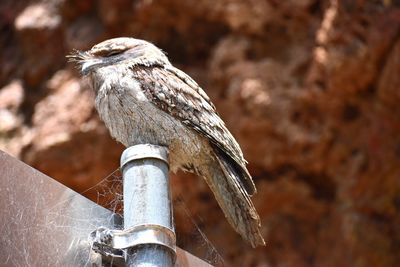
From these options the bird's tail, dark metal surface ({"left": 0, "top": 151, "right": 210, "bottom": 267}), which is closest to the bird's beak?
the bird's tail

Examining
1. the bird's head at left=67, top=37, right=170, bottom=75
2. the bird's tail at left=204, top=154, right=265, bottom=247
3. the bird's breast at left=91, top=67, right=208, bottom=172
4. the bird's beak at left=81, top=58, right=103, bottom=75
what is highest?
the bird's head at left=67, top=37, right=170, bottom=75

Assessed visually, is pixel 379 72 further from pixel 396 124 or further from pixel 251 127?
pixel 251 127

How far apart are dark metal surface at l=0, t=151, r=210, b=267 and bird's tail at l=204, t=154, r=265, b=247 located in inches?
44.8

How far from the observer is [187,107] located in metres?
3.19

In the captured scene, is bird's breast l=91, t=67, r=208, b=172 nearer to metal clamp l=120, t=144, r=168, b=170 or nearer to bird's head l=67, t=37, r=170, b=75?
bird's head l=67, t=37, r=170, b=75

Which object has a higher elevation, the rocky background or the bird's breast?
the rocky background

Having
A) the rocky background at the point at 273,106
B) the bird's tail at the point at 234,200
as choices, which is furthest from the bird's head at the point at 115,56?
the rocky background at the point at 273,106

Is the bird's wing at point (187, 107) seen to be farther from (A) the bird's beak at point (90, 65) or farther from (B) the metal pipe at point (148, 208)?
(B) the metal pipe at point (148, 208)

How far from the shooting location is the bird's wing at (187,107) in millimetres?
3115

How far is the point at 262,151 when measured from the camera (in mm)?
6387

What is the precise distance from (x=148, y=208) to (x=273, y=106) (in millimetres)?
4440

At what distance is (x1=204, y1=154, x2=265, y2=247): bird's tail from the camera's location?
2.90 meters

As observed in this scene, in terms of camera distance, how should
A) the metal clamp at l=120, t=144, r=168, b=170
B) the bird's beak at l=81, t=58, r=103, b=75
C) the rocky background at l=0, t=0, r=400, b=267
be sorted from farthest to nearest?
the rocky background at l=0, t=0, r=400, b=267 < the bird's beak at l=81, t=58, r=103, b=75 < the metal clamp at l=120, t=144, r=168, b=170

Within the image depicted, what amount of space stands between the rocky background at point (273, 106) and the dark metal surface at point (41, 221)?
4089mm
